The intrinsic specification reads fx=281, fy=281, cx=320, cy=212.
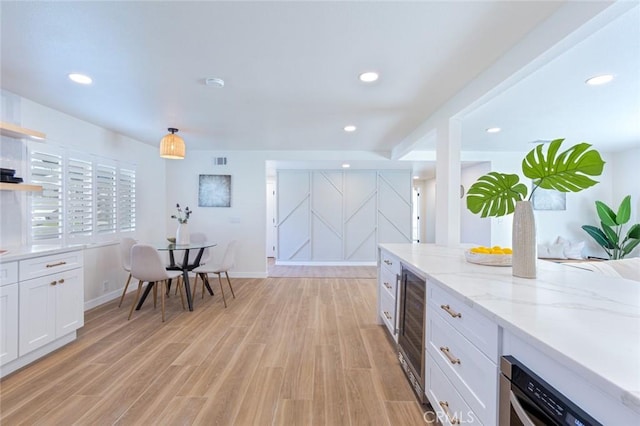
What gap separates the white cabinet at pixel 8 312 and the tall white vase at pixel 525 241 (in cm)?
333

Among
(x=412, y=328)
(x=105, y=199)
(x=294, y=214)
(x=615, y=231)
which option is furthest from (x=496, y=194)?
(x=615, y=231)

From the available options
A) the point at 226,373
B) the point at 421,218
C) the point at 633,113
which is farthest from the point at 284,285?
the point at 421,218

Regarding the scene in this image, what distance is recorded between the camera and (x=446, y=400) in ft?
4.58

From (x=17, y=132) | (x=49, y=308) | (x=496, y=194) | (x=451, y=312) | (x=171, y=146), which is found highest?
(x=171, y=146)

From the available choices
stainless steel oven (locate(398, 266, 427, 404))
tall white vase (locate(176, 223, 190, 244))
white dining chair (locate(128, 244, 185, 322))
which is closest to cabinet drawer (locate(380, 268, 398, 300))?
stainless steel oven (locate(398, 266, 427, 404))

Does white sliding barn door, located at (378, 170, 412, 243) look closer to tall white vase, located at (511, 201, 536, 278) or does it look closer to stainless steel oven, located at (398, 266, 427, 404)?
stainless steel oven, located at (398, 266, 427, 404)

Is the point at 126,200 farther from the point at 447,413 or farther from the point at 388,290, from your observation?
the point at 447,413

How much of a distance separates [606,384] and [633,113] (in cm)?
404

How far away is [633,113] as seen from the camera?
307cm

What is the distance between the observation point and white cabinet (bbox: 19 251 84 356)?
7.00 ft

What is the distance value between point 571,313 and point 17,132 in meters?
3.97

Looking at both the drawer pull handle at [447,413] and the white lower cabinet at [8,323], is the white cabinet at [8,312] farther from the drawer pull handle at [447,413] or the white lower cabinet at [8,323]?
the drawer pull handle at [447,413]

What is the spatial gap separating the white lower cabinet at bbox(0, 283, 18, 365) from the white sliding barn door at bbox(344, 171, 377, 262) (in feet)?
17.5

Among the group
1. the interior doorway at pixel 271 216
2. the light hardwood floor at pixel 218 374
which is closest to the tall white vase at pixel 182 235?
the light hardwood floor at pixel 218 374
